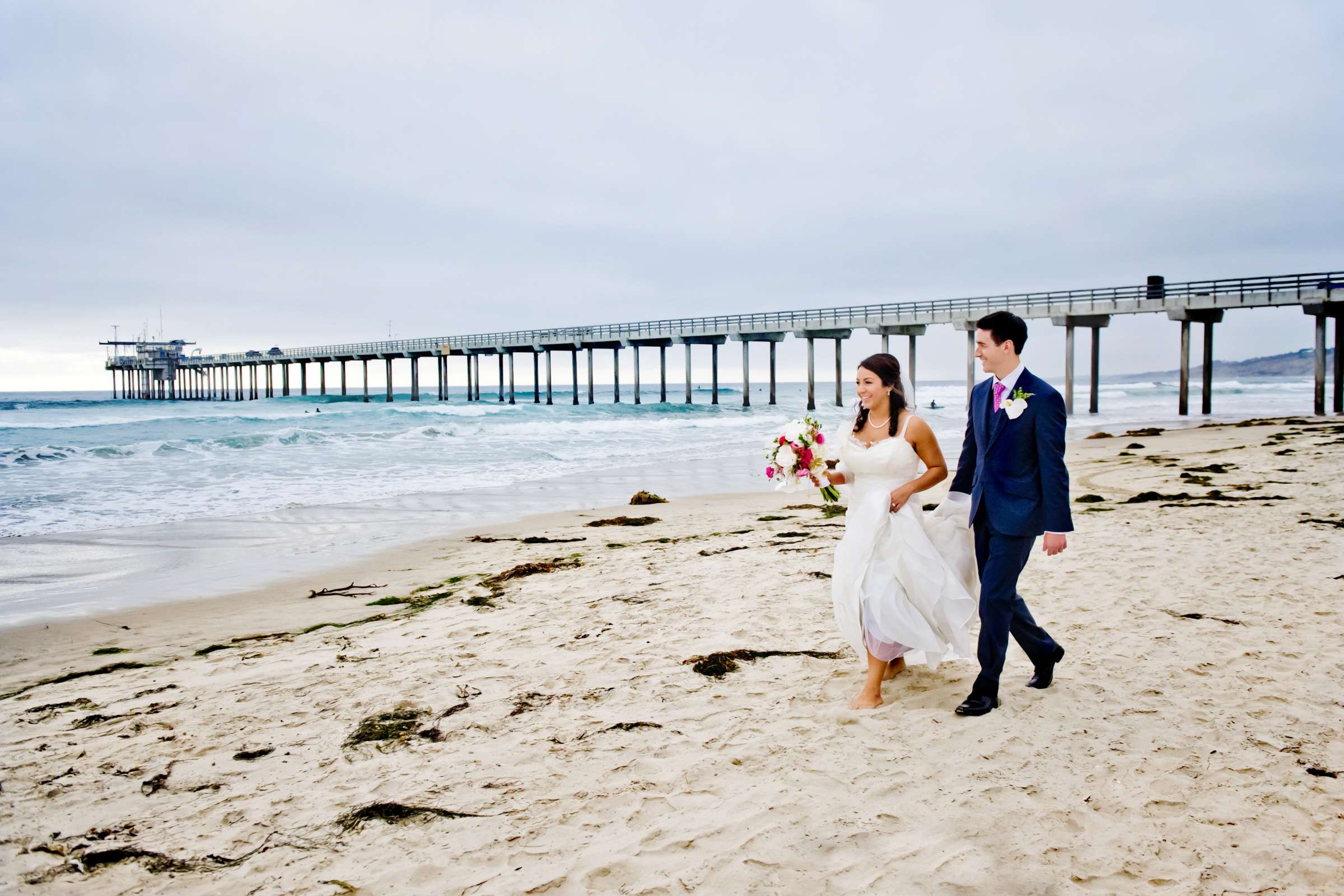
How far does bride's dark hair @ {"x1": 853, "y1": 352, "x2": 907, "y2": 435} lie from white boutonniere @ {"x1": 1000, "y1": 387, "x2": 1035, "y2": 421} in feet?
1.46

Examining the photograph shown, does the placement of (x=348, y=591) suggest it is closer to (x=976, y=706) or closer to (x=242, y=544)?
(x=242, y=544)

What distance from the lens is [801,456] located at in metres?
3.64

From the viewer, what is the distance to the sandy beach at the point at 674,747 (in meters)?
2.41

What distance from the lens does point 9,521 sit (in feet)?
33.6

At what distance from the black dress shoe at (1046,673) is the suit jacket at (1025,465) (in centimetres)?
71

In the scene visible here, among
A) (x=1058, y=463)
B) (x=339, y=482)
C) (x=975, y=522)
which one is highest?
(x=1058, y=463)

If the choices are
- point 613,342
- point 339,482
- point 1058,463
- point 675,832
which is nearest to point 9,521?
point 339,482

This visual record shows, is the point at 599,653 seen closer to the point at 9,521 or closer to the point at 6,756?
the point at 6,756

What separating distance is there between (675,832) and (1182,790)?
1.71 metres

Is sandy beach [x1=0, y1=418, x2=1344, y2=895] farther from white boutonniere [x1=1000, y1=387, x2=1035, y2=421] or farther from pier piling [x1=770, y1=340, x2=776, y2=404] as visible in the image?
pier piling [x1=770, y1=340, x2=776, y2=404]

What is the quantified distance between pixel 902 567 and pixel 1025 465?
634 mm

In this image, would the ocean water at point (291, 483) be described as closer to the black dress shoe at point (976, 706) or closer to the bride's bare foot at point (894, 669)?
the bride's bare foot at point (894, 669)

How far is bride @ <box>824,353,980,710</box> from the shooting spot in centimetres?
332

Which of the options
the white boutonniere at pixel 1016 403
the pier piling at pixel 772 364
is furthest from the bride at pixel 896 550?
the pier piling at pixel 772 364
